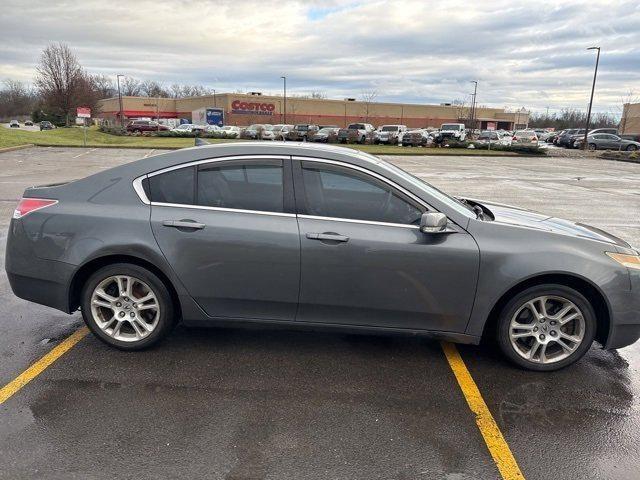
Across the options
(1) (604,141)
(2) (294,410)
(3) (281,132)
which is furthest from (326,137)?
(2) (294,410)

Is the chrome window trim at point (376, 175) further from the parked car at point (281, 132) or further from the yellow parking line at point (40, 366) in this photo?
the parked car at point (281, 132)

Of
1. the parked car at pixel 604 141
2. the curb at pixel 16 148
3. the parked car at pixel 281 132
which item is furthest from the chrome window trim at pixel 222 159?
the parked car at pixel 604 141

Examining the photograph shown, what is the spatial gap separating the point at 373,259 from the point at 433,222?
1.57 ft

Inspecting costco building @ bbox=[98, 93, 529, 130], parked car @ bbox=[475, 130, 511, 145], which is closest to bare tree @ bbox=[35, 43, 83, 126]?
costco building @ bbox=[98, 93, 529, 130]

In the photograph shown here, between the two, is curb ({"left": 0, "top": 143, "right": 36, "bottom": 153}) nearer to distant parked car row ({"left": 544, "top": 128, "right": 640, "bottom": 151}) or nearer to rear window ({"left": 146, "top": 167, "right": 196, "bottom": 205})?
rear window ({"left": 146, "top": 167, "right": 196, "bottom": 205})

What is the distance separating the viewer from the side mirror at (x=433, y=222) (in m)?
3.26

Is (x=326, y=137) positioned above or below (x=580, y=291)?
below

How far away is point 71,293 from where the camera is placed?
368 cm

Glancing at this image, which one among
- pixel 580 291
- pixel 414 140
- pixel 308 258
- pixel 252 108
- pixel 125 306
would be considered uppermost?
pixel 252 108

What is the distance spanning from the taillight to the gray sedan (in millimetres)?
11

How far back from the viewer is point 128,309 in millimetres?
3672

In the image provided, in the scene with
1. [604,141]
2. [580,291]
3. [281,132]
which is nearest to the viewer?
[580,291]

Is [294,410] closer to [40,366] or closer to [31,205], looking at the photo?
[40,366]

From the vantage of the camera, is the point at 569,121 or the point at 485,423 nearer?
the point at 485,423
